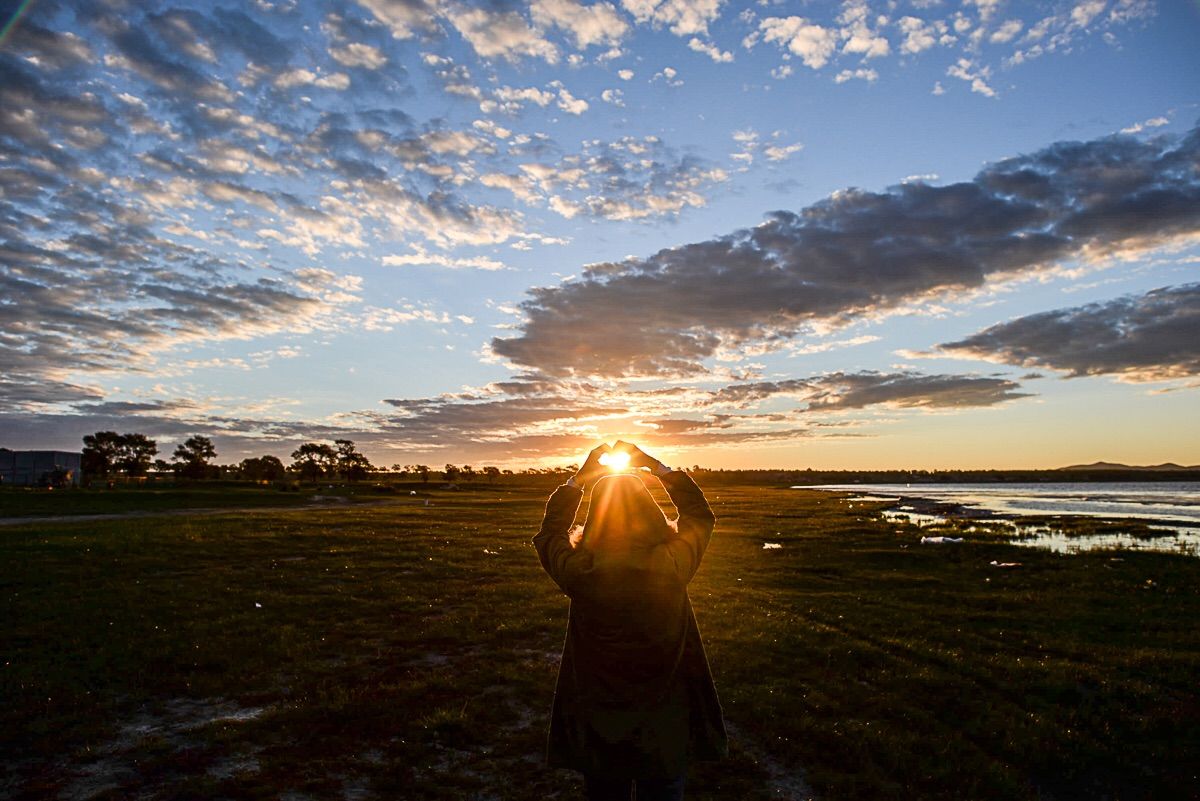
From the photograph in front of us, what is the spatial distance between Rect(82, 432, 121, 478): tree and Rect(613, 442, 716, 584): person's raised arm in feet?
583

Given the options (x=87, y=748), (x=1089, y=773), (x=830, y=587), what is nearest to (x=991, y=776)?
(x=1089, y=773)

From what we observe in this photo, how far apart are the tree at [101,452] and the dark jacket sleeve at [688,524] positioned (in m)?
178

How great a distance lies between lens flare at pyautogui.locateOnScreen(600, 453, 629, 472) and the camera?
16.0 ft

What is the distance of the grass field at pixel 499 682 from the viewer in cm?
882

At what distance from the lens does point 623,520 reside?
4.37 m

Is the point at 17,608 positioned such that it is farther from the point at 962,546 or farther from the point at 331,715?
the point at 962,546

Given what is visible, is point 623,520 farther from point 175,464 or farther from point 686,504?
point 175,464

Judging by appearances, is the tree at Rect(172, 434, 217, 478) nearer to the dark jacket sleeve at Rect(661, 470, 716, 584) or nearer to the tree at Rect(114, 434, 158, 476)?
the tree at Rect(114, 434, 158, 476)

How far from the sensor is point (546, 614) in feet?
58.6

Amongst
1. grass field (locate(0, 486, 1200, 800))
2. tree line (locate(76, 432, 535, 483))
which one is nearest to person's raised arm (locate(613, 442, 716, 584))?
grass field (locate(0, 486, 1200, 800))

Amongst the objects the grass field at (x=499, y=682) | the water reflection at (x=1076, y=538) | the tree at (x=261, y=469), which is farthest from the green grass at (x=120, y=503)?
the tree at (x=261, y=469)

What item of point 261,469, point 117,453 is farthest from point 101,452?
point 261,469

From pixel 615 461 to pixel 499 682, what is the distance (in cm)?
902

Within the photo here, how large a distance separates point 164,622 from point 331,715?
793 cm
